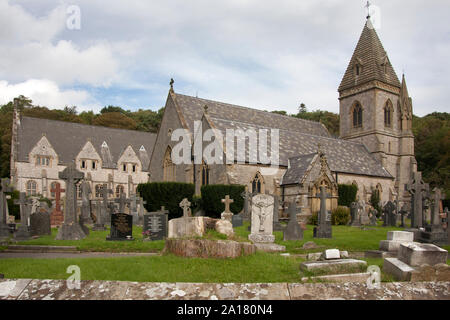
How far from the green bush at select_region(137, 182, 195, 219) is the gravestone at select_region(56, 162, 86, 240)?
10594 millimetres

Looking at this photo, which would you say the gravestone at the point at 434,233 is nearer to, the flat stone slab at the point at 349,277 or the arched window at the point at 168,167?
the flat stone slab at the point at 349,277

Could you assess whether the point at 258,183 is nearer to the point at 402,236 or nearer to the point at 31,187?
the point at 402,236

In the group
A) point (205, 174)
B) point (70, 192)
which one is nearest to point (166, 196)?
point (205, 174)

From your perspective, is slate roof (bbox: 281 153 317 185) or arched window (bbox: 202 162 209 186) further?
arched window (bbox: 202 162 209 186)

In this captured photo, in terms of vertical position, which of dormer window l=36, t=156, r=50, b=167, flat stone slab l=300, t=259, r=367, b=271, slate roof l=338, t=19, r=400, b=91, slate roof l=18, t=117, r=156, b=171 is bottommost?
flat stone slab l=300, t=259, r=367, b=271

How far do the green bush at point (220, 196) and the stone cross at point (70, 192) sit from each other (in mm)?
10724

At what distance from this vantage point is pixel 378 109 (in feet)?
130

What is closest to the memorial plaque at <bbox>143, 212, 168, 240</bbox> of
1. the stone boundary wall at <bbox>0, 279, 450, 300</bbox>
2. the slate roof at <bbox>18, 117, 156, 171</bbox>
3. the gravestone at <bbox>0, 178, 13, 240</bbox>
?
the gravestone at <bbox>0, 178, 13, 240</bbox>

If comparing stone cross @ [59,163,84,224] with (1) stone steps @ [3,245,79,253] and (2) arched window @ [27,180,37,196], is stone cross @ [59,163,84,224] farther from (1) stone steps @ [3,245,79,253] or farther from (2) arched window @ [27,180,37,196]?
(2) arched window @ [27,180,37,196]

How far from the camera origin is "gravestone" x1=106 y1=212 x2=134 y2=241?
14656mm

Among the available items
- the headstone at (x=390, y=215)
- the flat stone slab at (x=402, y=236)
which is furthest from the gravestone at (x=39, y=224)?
the headstone at (x=390, y=215)

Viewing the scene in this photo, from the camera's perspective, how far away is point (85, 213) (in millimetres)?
22141

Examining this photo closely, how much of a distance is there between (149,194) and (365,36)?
1286 inches

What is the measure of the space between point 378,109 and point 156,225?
32465 millimetres
